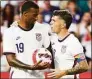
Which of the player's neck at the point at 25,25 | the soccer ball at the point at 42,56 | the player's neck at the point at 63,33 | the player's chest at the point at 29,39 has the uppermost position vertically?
the player's neck at the point at 25,25

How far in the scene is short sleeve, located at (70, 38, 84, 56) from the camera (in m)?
4.96

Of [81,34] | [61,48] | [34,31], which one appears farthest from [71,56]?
[81,34]

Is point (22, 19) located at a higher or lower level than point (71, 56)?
higher

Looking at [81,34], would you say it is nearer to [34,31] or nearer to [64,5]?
[64,5]

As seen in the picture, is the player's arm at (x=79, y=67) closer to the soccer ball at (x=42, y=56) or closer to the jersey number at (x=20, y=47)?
the soccer ball at (x=42, y=56)

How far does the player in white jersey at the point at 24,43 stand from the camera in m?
5.41

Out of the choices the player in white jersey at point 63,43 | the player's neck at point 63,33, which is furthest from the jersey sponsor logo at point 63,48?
the player's neck at point 63,33

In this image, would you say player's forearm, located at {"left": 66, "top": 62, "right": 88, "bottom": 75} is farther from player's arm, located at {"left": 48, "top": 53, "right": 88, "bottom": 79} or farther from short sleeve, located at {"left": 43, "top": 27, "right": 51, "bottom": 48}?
short sleeve, located at {"left": 43, "top": 27, "right": 51, "bottom": 48}

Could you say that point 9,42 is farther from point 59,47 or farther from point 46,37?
point 59,47

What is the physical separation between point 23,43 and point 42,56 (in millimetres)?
356

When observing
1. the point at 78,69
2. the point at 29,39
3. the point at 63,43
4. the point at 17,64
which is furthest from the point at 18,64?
the point at 78,69

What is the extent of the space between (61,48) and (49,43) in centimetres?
29

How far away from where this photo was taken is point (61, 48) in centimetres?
525

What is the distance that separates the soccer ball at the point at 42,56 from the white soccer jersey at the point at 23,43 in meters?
0.10
